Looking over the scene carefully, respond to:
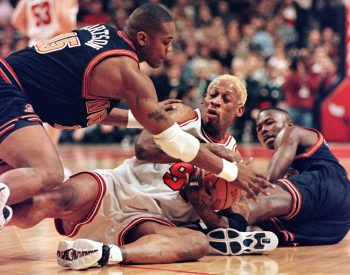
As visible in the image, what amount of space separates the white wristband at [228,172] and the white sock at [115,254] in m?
0.72

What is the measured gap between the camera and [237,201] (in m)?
4.89

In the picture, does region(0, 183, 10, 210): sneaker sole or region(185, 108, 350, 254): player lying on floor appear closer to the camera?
region(0, 183, 10, 210): sneaker sole

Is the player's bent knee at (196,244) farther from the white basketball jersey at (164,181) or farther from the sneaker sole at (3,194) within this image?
the sneaker sole at (3,194)

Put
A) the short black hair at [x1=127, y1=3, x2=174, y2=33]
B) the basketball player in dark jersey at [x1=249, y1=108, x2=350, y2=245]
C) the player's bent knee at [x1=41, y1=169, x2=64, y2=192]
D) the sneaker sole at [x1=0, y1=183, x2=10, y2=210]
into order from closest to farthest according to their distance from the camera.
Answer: the sneaker sole at [x1=0, y1=183, x2=10, y2=210]
the player's bent knee at [x1=41, y1=169, x2=64, y2=192]
the short black hair at [x1=127, y1=3, x2=174, y2=33]
the basketball player in dark jersey at [x1=249, y1=108, x2=350, y2=245]

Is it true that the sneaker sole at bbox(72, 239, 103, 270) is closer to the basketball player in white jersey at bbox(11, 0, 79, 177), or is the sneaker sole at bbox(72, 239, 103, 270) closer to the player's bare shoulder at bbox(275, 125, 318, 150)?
the player's bare shoulder at bbox(275, 125, 318, 150)

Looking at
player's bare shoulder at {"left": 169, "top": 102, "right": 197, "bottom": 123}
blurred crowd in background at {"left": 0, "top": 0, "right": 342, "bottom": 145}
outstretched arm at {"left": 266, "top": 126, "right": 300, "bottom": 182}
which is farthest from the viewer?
blurred crowd in background at {"left": 0, "top": 0, "right": 342, "bottom": 145}

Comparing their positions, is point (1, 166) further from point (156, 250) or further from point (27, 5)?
point (27, 5)

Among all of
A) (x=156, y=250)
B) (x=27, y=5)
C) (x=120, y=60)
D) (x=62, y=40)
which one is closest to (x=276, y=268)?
(x=156, y=250)

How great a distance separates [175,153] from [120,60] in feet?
2.02

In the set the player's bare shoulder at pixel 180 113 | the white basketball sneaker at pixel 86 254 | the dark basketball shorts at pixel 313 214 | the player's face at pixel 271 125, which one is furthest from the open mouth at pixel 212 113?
the white basketball sneaker at pixel 86 254

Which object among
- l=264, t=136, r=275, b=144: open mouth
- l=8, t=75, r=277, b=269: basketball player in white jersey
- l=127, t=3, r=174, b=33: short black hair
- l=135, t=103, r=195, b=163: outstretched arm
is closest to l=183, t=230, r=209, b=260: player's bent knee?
l=8, t=75, r=277, b=269: basketball player in white jersey

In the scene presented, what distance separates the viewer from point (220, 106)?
16.6ft

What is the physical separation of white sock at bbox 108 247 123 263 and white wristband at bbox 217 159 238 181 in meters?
0.72

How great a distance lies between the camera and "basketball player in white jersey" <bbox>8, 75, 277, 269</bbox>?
4254mm
